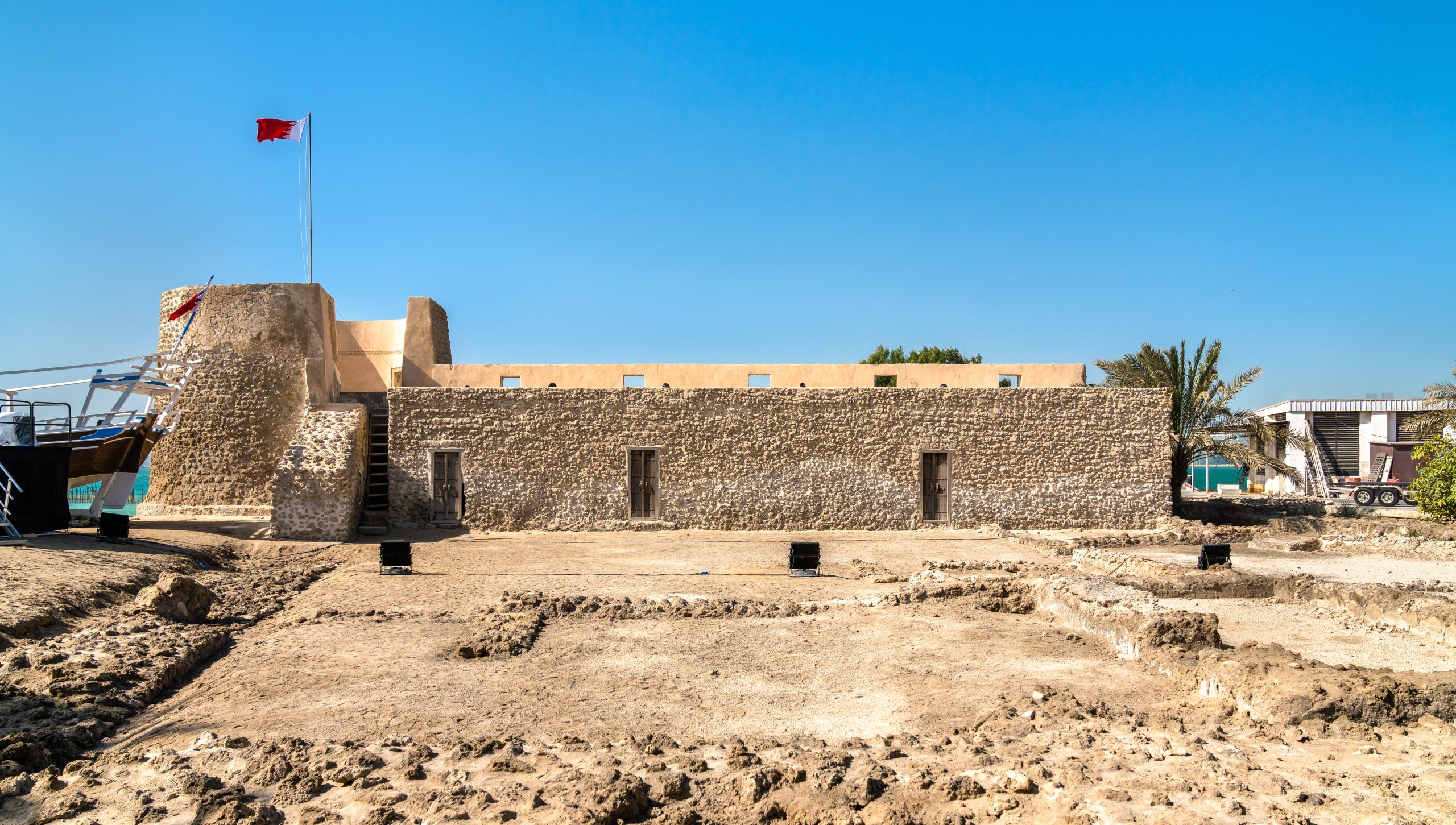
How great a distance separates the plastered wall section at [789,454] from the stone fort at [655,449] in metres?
0.03

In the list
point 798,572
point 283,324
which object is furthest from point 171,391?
point 798,572

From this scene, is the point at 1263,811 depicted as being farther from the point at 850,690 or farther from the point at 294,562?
the point at 294,562

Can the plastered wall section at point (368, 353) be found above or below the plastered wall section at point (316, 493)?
above

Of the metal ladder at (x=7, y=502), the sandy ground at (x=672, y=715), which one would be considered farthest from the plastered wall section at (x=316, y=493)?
the sandy ground at (x=672, y=715)

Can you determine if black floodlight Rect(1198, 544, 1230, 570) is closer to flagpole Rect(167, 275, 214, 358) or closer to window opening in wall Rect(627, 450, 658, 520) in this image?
window opening in wall Rect(627, 450, 658, 520)

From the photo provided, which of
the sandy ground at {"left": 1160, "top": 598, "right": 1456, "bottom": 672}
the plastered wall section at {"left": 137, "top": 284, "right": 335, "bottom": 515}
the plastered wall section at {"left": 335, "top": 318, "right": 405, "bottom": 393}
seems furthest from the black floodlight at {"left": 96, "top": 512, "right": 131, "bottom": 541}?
the sandy ground at {"left": 1160, "top": 598, "right": 1456, "bottom": 672}

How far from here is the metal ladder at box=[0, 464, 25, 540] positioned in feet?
40.7

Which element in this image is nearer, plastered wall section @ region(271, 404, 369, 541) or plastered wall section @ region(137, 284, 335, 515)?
plastered wall section @ region(271, 404, 369, 541)

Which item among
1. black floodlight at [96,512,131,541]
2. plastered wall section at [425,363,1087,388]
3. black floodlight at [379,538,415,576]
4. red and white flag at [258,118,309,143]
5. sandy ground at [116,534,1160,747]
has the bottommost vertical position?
sandy ground at [116,534,1160,747]

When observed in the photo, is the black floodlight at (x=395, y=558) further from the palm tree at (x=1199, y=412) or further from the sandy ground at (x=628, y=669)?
the palm tree at (x=1199, y=412)

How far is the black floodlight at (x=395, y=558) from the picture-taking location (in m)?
12.5

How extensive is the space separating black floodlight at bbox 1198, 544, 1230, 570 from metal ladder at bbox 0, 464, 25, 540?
16.9 m

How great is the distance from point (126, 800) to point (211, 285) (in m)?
17.7

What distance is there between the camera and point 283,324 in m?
19.4
